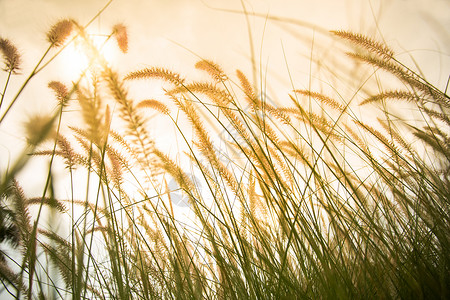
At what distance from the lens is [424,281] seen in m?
0.64

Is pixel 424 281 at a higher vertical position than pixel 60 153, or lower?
lower

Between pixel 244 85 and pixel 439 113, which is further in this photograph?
pixel 439 113

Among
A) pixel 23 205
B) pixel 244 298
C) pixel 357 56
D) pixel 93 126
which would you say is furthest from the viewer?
pixel 23 205

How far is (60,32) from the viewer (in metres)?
0.90

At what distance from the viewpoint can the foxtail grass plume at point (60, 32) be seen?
2.95 ft

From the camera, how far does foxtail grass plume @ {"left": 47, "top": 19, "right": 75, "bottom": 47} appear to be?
899 millimetres

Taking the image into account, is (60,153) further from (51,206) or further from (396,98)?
(396,98)

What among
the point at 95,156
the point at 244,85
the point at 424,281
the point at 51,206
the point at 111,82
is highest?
the point at 244,85

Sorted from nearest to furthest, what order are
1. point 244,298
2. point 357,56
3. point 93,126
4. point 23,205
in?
point 93,126 → point 244,298 → point 357,56 → point 23,205

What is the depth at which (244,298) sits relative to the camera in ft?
2.93

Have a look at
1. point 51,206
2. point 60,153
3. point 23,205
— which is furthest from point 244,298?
point 23,205

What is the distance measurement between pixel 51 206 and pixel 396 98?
1.41 m

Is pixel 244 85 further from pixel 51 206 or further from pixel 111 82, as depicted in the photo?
pixel 51 206

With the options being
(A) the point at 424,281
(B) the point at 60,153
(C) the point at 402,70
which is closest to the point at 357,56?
(C) the point at 402,70
